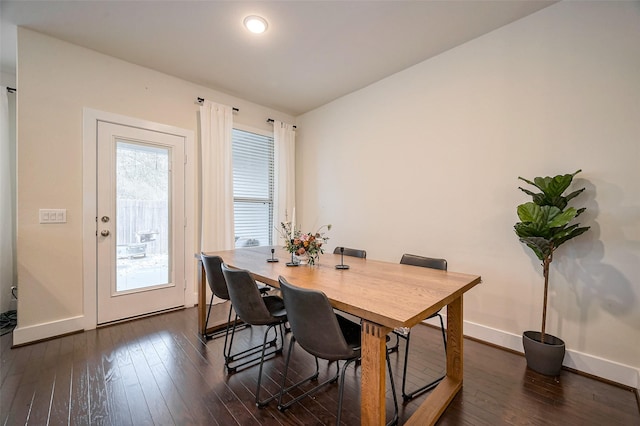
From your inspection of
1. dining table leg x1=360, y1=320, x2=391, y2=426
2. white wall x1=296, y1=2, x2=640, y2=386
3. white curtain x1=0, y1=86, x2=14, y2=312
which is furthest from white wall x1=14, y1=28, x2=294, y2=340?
white wall x1=296, y1=2, x2=640, y2=386

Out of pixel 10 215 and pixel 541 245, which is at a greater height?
pixel 10 215

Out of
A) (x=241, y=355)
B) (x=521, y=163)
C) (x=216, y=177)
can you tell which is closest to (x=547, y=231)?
(x=521, y=163)

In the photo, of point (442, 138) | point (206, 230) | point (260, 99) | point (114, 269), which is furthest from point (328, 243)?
point (114, 269)

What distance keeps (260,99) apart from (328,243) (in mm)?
2421

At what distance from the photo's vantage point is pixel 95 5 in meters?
2.17

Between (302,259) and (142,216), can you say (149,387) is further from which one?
(142,216)

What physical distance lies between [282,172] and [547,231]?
3449 millimetres

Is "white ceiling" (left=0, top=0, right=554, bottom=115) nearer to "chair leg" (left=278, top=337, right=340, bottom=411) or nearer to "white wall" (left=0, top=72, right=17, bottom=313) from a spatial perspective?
"white wall" (left=0, top=72, right=17, bottom=313)

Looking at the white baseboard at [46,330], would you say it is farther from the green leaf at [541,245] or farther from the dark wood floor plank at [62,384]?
the green leaf at [541,245]

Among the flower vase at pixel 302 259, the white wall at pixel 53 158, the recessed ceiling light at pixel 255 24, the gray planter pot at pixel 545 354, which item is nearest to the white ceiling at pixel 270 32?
the recessed ceiling light at pixel 255 24

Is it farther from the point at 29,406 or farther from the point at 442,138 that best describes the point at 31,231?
the point at 442,138

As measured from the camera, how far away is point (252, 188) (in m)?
4.19

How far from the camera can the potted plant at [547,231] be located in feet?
6.27

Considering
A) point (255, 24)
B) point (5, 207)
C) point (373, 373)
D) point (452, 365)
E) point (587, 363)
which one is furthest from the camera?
point (5, 207)
